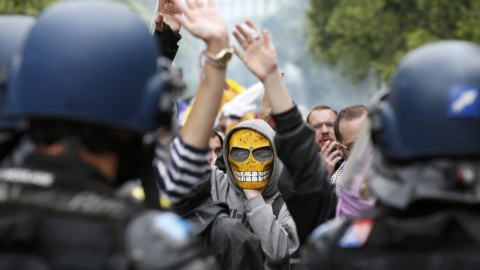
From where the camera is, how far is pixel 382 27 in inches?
1150

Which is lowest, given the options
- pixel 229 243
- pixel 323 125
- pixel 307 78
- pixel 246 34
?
pixel 307 78

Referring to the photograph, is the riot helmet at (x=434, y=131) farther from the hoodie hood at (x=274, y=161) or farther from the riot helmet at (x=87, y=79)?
the hoodie hood at (x=274, y=161)

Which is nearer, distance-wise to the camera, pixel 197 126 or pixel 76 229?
pixel 76 229

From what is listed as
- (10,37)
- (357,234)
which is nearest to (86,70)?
(10,37)

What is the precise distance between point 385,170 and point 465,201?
0.31 meters

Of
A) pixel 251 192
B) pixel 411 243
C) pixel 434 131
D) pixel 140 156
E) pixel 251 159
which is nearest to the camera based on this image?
pixel 411 243

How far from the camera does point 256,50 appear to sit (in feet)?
11.4

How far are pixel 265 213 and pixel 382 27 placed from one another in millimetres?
24720

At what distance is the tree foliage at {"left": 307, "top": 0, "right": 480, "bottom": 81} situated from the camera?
24656mm

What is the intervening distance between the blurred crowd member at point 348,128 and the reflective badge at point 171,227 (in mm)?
3606

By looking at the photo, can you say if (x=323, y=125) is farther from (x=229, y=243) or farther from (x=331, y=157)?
(x=229, y=243)

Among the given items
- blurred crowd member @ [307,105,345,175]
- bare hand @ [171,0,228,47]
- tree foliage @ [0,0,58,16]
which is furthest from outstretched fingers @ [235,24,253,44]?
tree foliage @ [0,0,58,16]

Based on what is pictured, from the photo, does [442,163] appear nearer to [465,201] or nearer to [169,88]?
[465,201]

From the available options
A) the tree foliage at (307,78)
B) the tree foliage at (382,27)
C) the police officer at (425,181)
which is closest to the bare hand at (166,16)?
the police officer at (425,181)
